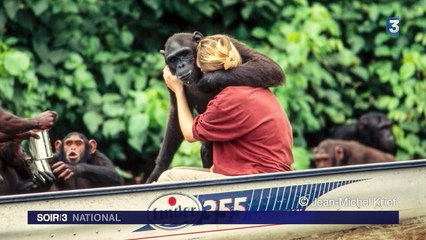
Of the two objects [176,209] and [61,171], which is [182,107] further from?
[61,171]

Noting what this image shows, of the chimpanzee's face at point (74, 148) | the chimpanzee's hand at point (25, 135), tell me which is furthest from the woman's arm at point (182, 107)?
the chimpanzee's face at point (74, 148)

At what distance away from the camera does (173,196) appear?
7914 mm

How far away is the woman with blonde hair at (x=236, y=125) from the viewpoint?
8.03m

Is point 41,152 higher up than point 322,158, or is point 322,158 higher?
point 41,152

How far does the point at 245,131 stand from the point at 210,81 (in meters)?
0.38

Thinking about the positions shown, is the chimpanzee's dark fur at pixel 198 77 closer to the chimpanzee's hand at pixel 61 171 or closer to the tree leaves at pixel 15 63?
the chimpanzee's hand at pixel 61 171

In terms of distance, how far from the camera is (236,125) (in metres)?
8.03

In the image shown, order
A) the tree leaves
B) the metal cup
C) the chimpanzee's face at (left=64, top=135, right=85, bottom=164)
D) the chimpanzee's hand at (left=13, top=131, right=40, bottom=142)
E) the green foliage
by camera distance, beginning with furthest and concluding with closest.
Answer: the green foliage → the tree leaves → the chimpanzee's face at (left=64, top=135, right=85, bottom=164) → the metal cup → the chimpanzee's hand at (left=13, top=131, right=40, bottom=142)

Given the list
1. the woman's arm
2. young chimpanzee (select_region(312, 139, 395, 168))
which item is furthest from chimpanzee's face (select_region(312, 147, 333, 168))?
the woman's arm

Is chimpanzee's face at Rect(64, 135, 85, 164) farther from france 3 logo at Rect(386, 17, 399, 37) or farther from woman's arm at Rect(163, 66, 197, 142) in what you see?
france 3 logo at Rect(386, 17, 399, 37)

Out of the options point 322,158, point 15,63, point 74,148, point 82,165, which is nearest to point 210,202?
point 82,165

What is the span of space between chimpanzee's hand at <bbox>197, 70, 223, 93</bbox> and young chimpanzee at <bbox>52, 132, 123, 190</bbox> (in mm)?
1900

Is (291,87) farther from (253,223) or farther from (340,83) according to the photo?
(253,223)

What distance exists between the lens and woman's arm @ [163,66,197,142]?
8.17 meters
